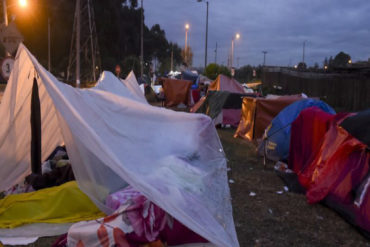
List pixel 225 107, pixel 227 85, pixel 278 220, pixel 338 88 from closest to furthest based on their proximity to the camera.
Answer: pixel 278 220 → pixel 225 107 → pixel 227 85 → pixel 338 88

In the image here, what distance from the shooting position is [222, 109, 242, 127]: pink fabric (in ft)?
44.3

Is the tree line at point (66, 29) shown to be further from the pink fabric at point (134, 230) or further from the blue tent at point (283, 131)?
the pink fabric at point (134, 230)

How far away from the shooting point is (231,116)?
13547 millimetres

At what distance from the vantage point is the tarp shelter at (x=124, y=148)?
3.70m

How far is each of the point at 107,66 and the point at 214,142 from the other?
37626 millimetres

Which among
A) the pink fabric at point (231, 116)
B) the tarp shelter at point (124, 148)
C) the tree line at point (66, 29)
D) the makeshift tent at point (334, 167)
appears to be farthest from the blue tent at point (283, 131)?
the tree line at point (66, 29)

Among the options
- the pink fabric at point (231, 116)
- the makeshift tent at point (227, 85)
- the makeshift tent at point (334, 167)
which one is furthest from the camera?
the makeshift tent at point (227, 85)

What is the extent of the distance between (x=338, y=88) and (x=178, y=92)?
352 inches

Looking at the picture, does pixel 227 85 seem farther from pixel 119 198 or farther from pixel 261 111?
pixel 119 198

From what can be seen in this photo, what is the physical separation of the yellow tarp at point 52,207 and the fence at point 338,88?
514 inches

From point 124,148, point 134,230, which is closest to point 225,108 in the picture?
point 124,148

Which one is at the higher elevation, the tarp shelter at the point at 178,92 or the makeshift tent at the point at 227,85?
the makeshift tent at the point at 227,85

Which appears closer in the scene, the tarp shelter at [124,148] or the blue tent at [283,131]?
Result: the tarp shelter at [124,148]

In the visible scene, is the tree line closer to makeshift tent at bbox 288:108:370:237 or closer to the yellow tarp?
makeshift tent at bbox 288:108:370:237
